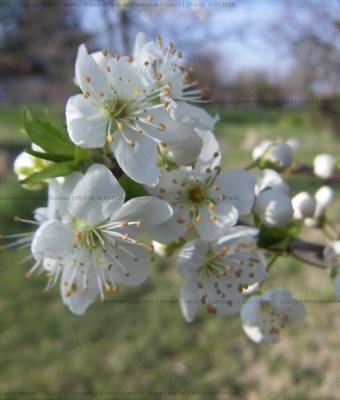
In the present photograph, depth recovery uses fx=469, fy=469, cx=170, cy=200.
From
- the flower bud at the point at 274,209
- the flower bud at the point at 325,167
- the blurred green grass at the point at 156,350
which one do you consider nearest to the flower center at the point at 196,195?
the flower bud at the point at 274,209

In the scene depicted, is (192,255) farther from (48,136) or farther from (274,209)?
(48,136)

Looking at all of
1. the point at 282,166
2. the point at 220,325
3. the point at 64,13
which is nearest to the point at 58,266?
the point at 282,166

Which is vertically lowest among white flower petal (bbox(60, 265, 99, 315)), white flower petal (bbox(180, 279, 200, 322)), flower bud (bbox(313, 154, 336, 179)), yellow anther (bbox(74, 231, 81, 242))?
white flower petal (bbox(180, 279, 200, 322))

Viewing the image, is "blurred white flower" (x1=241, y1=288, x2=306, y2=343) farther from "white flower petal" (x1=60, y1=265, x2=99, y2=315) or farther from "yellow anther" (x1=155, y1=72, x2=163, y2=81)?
"yellow anther" (x1=155, y1=72, x2=163, y2=81)

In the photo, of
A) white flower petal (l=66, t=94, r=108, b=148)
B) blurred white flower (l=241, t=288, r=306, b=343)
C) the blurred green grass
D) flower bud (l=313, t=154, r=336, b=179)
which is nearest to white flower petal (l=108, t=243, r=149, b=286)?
white flower petal (l=66, t=94, r=108, b=148)

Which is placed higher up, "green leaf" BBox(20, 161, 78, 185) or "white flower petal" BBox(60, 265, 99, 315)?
"green leaf" BBox(20, 161, 78, 185)

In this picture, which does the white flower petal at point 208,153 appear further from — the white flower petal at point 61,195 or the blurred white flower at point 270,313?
the blurred white flower at point 270,313

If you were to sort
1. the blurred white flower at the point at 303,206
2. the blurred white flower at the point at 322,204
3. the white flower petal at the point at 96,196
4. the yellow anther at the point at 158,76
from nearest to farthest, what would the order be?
1. the white flower petal at the point at 96,196
2. the yellow anther at the point at 158,76
3. the blurred white flower at the point at 303,206
4. the blurred white flower at the point at 322,204

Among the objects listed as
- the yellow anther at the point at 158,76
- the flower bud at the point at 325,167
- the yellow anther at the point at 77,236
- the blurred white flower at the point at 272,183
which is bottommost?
the flower bud at the point at 325,167
